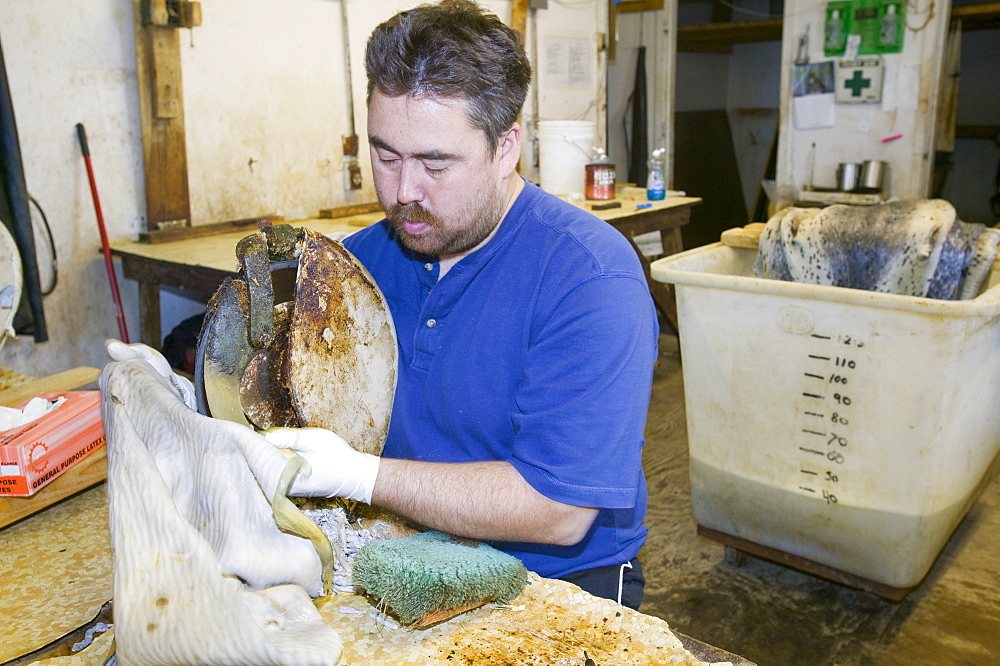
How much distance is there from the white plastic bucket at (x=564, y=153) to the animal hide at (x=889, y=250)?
190cm

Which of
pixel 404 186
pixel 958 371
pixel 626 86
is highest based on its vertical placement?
pixel 626 86

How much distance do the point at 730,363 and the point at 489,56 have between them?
1.43 meters

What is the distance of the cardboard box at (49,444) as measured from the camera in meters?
1.39

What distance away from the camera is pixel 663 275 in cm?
238

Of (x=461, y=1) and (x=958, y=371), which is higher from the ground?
(x=461, y=1)

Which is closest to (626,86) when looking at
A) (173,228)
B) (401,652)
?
(173,228)

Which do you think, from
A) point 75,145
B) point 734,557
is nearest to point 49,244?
point 75,145

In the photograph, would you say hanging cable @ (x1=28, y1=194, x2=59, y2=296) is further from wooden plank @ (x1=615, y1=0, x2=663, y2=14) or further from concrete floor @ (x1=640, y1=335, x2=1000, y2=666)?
→ wooden plank @ (x1=615, y1=0, x2=663, y2=14)

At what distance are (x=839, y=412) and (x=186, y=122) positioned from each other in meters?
2.67

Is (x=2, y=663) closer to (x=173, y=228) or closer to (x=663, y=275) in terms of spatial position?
(x=663, y=275)

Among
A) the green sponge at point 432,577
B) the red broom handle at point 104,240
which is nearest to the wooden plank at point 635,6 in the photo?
the red broom handle at point 104,240

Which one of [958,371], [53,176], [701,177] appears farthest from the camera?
[701,177]

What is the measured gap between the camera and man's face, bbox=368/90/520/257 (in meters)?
1.24

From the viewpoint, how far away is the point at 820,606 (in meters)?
2.41
